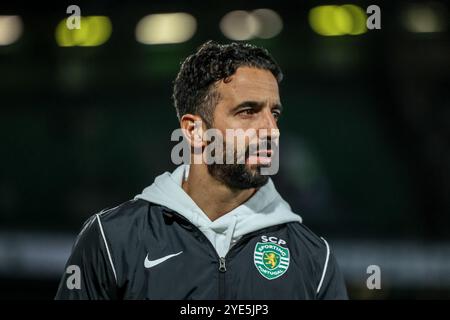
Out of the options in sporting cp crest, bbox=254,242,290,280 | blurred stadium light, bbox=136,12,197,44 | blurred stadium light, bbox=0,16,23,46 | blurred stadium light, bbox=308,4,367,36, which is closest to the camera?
sporting cp crest, bbox=254,242,290,280

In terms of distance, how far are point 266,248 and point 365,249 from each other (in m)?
4.99

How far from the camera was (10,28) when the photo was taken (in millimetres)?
8398

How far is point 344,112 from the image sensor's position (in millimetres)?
9133

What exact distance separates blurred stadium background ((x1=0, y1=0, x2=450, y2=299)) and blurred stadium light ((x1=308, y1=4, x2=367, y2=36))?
0.06ft

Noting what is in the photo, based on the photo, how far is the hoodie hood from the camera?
8.60 ft

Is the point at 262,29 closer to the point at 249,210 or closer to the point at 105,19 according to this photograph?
the point at 105,19

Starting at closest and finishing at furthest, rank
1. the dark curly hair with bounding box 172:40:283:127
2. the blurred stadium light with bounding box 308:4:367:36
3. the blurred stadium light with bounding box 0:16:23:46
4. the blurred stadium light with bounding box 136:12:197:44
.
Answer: the dark curly hair with bounding box 172:40:283:127 < the blurred stadium light with bounding box 308:4:367:36 < the blurred stadium light with bounding box 136:12:197:44 < the blurred stadium light with bounding box 0:16:23:46

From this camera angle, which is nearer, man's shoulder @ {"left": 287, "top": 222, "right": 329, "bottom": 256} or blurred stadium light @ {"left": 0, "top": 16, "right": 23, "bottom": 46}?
man's shoulder @ {"left": 287, "top": 222, "right": 329, "bottom": 256}

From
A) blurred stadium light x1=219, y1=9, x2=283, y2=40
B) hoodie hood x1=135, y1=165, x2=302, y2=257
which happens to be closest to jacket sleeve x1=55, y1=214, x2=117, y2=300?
hoodie hood x1=135, y1=165, x2=302, y2=257

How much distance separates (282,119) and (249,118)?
20.2 feet

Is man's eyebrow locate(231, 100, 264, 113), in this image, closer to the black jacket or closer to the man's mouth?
the man's mouth

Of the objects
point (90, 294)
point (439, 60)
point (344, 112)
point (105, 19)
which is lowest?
point (90, 294)

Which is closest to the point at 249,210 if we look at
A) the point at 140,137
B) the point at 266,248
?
the point at 266,248

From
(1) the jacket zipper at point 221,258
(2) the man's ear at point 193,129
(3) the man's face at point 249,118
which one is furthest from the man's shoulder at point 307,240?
(2) the man's ear at point 193,129
